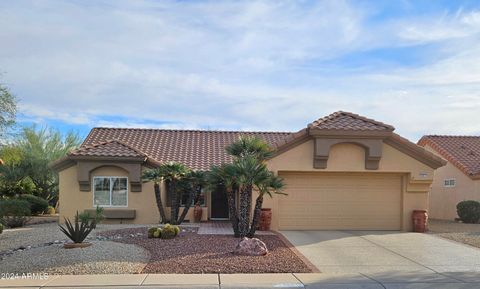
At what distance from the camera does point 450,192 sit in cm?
2616

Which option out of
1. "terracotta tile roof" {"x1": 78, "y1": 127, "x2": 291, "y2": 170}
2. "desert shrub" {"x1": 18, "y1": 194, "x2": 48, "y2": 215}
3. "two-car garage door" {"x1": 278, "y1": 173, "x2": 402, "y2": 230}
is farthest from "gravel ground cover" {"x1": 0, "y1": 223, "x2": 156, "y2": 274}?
"desert shrub" {"x1": 18, "y1": 194, "x2": 48, "y2": 215}

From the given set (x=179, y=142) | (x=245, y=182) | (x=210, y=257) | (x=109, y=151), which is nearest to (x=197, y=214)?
(x=109, y=151)

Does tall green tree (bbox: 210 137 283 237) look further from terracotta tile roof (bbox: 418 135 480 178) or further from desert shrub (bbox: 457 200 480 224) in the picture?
terracotta tile roof (bbox: 418 135 480 178)

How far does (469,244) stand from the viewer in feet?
49.2

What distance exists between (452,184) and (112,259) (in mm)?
20317

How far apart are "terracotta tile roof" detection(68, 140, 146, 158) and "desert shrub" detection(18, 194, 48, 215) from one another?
26.8 ft

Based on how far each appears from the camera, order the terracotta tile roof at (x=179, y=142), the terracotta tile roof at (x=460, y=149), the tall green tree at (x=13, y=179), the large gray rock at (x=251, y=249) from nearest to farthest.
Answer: the large gray rock at (x=251, y=249) < the terracotta tile roof at (x=460, y=149) < the terracotta tile roof at (x=179, y=142) < the tall green tree at (x=13, y=179)

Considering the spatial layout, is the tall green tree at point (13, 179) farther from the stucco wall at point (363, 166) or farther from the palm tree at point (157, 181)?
the stucco wall at point (363, 166)

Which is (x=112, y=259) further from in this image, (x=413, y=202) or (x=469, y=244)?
(x=413, y=202)

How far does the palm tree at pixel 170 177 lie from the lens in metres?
20.2

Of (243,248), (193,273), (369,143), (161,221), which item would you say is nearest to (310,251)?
(243,248)

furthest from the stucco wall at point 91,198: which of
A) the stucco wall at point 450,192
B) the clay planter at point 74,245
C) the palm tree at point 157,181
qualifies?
the stucco wall at point 450,192

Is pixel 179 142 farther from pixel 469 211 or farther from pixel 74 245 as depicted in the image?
pixel 469 211

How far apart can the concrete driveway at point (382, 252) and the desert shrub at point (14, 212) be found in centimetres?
1187
